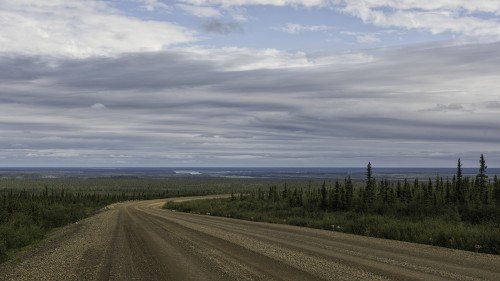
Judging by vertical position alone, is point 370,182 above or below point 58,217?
above

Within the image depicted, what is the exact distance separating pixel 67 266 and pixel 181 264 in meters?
3.78

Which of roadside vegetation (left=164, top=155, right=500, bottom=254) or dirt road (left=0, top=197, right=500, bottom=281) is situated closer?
dirt road (left=0, top=197, right=500, bottom=281)

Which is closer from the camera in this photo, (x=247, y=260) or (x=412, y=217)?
(x=247, y=260)

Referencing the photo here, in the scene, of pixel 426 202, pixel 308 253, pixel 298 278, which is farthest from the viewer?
pixel 426 202

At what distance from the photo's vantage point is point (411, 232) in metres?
24.1

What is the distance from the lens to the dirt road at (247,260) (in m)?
13.7

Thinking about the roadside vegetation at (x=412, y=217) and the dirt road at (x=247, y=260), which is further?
the roadside vegetation at (x=412, y=217)

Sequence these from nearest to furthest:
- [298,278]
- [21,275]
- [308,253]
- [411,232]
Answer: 1. [298,278]
2. [21,275]
3. [308,253]
4. [411,232]

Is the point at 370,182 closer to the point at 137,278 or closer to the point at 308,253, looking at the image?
the point at 308,253

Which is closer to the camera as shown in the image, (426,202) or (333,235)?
(333,235)

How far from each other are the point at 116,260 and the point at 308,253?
6783 millimetres

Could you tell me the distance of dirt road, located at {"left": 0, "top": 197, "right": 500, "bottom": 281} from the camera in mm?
13727

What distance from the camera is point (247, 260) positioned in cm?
1627

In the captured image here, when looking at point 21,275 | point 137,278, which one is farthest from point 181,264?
point 21,275
